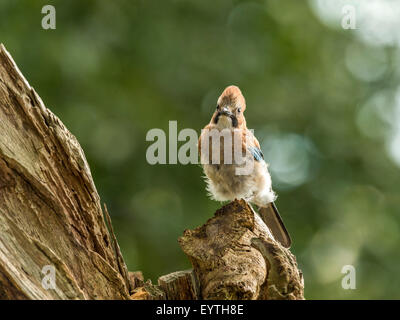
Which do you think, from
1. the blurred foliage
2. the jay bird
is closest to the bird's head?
the jay bird

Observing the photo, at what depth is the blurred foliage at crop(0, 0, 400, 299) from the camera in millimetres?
7895

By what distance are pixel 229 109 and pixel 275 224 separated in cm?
145

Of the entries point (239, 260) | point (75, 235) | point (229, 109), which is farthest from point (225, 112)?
point (75, 235)

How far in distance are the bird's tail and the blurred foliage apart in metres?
1.11

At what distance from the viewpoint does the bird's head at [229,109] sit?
6078 millimetres

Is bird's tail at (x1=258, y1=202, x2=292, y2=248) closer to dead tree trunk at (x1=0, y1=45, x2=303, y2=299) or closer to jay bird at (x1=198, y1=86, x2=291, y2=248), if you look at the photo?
jay bird at (x1=198, y1=86, x2=291, y2=248)

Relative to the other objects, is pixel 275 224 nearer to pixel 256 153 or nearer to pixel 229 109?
pixel 256 153

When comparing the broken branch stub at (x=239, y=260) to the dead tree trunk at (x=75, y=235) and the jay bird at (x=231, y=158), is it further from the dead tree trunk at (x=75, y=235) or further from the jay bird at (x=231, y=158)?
the jay bird at (x=231, y=158)

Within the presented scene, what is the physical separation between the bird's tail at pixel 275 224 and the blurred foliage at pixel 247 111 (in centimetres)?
111

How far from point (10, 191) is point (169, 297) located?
1348 millimetres

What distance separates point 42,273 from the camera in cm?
357

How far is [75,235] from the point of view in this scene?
Result: 4.01 meters

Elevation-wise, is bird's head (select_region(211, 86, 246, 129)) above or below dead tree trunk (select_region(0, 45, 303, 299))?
above
